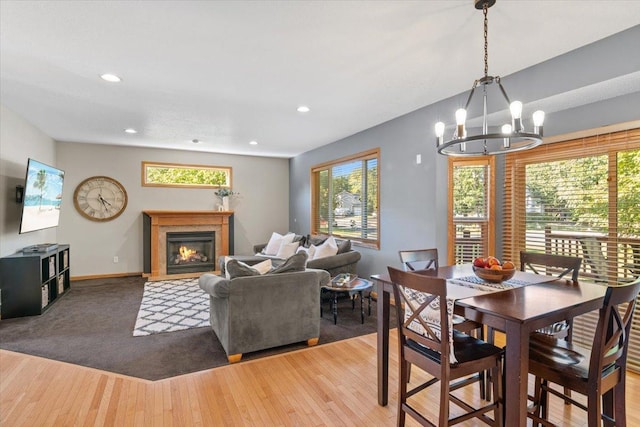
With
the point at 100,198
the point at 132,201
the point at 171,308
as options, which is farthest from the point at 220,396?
the point at 100,198

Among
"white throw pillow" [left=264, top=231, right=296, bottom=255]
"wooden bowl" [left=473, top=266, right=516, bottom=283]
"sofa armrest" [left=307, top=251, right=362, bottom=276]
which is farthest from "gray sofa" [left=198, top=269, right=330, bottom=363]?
"white throw pillow" [left=264, top=231, right=296, bottom=255]

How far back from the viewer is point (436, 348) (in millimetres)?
1734

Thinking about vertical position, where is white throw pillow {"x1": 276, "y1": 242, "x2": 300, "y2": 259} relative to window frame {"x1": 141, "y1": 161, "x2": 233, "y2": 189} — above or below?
below

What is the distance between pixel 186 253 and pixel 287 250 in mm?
2397

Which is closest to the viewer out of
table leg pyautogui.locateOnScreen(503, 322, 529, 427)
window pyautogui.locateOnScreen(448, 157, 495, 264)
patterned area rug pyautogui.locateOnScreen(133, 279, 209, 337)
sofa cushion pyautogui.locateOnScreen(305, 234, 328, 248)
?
table leg pyautogui.locateOnScreen(503, 322, 529, 427)

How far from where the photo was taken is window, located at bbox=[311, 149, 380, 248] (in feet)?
16.8

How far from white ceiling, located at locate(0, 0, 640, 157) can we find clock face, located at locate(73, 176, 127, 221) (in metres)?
2.12

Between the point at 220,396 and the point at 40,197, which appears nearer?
the point at 220,396

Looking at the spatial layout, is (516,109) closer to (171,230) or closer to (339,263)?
(339,263)

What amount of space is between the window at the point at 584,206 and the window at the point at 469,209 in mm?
227

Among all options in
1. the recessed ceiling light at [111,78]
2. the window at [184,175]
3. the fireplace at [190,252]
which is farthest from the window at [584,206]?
the window at [184,175]

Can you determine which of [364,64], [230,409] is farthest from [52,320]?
[364,64]

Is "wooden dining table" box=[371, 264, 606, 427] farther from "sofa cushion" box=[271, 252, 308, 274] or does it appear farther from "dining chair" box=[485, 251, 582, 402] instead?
"sofa cushion" box=[271, 252, 308, 274]

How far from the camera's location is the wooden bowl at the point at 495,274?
2.21 meters
